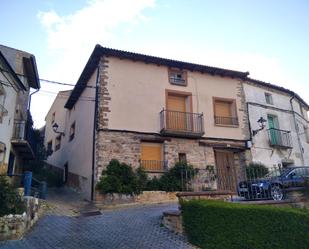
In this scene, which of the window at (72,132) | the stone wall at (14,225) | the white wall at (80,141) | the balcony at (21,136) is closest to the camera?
the stone wall at (14,225)

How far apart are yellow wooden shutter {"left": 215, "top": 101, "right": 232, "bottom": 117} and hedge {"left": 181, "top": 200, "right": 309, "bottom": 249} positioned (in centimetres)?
917

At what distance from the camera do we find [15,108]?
13281 mm

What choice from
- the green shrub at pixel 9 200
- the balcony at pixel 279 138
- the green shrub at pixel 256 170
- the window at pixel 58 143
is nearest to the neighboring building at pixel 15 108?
the window at pixel 58 143

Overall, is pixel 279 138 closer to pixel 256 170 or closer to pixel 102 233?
pixel 256 170

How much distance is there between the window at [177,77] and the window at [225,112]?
191 cm

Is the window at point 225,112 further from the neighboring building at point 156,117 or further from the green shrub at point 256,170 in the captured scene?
the green shrub at point 256,170

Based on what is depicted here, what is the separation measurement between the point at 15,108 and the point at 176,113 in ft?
23.1

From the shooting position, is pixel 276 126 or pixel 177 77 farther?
pixel 276 126

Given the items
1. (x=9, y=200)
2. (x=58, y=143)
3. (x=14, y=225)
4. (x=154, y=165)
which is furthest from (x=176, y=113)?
(x=58, y=143)

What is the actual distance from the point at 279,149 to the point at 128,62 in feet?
30.9

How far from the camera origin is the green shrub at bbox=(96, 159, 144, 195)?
1170 centimetres

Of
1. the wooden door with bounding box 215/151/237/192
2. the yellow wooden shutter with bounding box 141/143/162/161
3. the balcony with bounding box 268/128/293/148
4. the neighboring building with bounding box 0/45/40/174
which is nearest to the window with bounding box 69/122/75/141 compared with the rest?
the neighboring building with bounding box 0/45/40/174

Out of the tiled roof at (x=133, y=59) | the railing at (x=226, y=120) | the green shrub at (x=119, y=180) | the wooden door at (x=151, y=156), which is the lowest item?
the green shrub at (x=119, y=180)

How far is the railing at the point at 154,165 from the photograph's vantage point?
13.3 m
